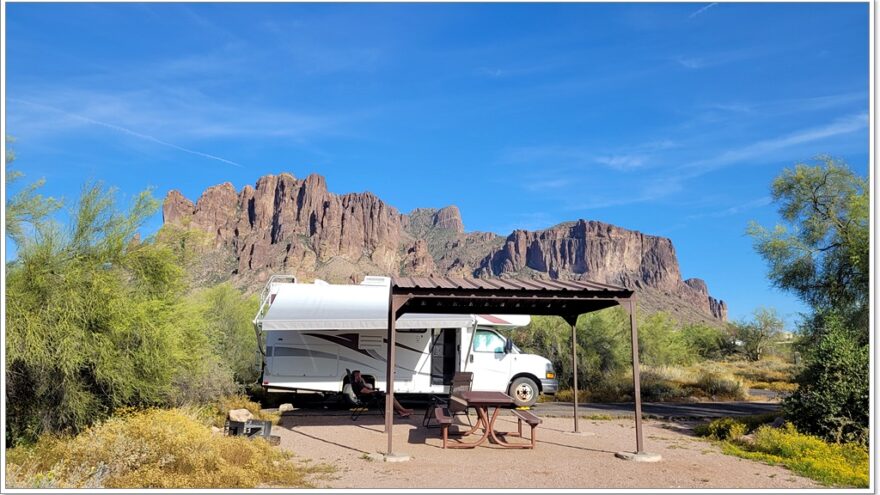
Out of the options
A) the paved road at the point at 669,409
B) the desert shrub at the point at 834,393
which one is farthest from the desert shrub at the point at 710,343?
the desert shrub at the point at 834,393

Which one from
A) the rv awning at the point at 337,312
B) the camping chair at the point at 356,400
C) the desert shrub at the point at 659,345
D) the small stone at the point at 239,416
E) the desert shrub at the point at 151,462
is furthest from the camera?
the desert shrub at the point at 659,345

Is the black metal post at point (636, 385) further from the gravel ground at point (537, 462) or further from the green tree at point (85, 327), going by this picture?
the green tree at point (85, 327)

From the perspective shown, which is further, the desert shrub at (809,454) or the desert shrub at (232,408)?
the desert shrub at (232,408)

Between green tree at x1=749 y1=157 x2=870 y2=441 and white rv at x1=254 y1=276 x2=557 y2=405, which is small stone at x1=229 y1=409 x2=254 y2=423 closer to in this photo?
white rv at x1=254 y1=276 x2=557 y2=405

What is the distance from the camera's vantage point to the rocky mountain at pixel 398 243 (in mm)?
99562

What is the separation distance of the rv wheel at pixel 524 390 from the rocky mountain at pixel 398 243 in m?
72.1

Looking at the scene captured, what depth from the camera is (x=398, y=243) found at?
124m

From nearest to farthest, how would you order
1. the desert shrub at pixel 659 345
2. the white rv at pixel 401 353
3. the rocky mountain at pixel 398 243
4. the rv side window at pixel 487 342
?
1. the white rv at pixel 401 353
2. the rv side window at pixel 487 342
3. the desert shrub at pixel 659 345
4. the rocky mountain at pixel 398 243

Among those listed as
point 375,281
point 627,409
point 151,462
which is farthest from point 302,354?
point 627,409

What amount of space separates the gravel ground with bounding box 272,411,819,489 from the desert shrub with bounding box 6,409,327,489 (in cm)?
75

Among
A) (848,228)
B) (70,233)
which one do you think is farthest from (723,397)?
(70,233)

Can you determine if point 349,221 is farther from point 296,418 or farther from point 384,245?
point 296,418

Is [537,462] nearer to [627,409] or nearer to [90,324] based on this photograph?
[90,324]

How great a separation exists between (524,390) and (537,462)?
20.7ft
